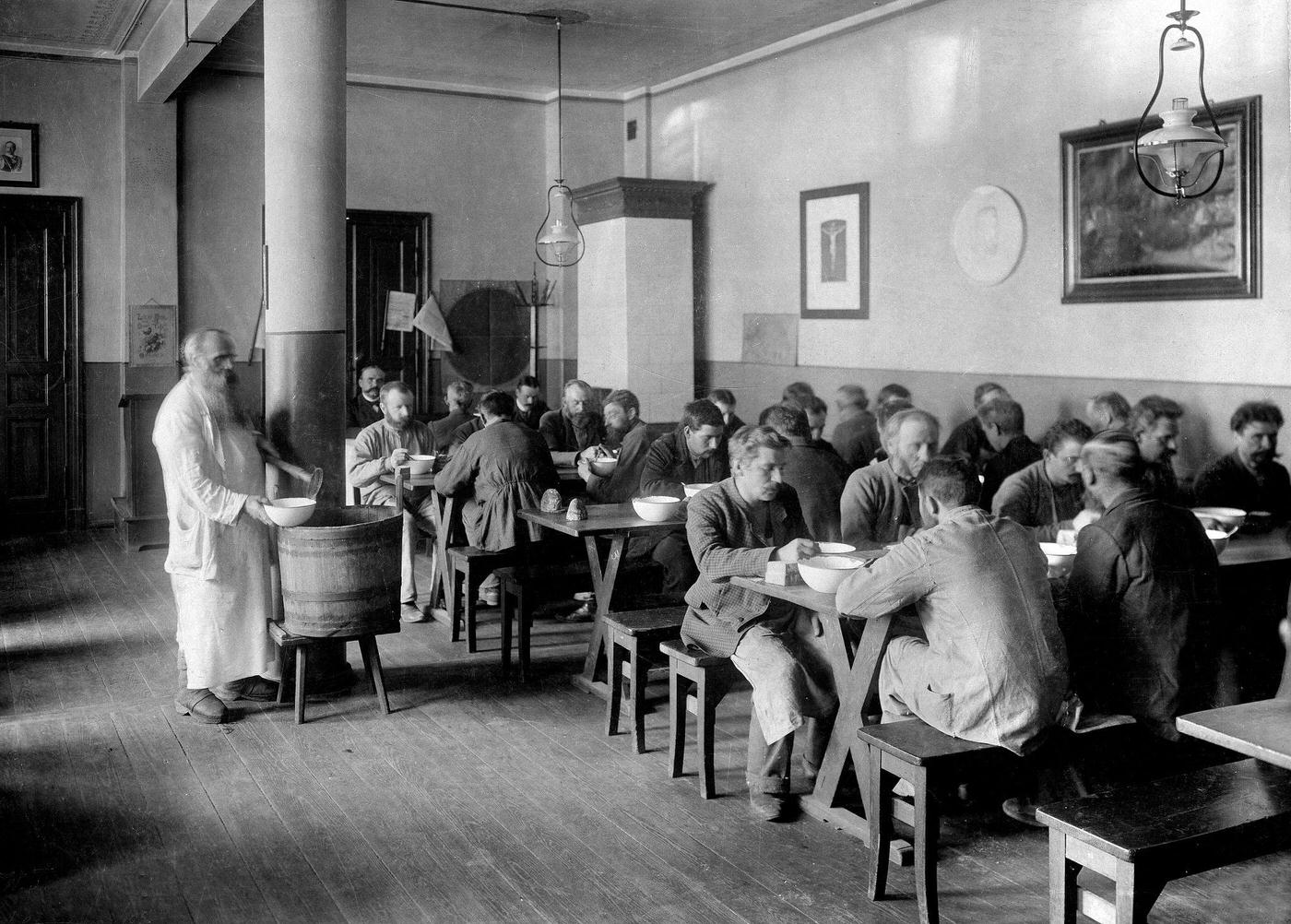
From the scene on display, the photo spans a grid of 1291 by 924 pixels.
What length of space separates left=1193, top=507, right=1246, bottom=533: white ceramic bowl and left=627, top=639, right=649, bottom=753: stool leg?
6.84 ft

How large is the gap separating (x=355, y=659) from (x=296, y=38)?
2833mm

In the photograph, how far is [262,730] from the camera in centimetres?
475

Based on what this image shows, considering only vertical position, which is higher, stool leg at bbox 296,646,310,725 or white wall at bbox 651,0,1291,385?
white wall at bbox 651,0,1291,385

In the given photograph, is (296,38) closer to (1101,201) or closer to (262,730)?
(262,730)

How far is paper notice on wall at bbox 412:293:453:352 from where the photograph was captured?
1050 cm

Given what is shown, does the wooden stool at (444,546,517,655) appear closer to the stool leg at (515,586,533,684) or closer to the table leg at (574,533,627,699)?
the stool leg at (515,586,533,684)

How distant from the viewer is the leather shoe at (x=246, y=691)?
16.7ft

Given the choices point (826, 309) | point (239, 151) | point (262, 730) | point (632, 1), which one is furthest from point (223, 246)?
point (262, 730)

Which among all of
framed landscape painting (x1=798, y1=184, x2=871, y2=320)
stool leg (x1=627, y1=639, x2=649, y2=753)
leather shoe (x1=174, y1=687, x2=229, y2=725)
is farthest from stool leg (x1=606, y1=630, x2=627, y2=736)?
framed landscape painting (x1=798, y1=184, x2=871, y2=320)

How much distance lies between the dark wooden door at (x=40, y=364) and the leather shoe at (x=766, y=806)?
7642 mm

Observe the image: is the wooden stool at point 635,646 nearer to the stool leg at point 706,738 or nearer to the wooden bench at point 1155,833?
the stool leg at point 706,738

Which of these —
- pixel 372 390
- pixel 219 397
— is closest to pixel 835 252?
pixel 372 390

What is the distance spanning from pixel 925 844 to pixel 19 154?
8.91 metres

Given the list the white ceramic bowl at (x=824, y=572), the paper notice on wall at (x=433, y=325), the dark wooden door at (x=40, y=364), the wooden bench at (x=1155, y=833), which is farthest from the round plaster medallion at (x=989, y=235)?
the dark wooden door at (x=40, y=364)
